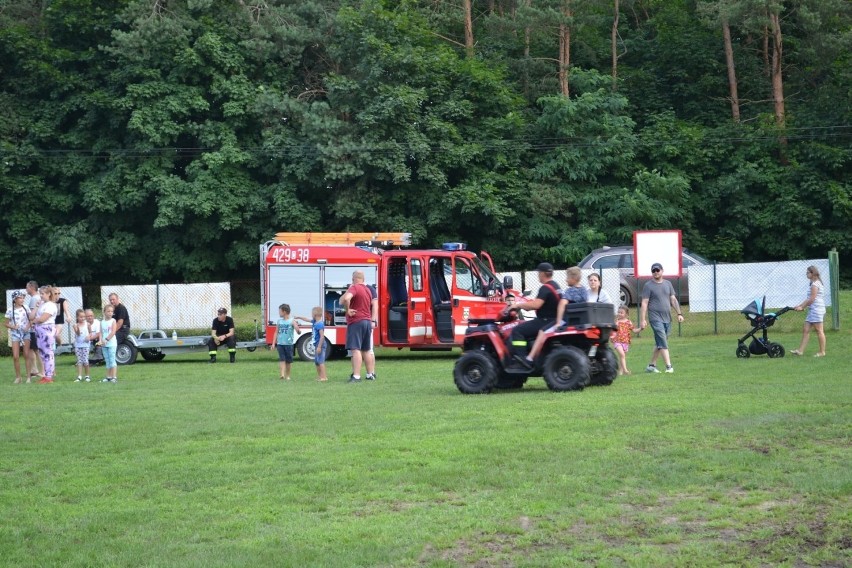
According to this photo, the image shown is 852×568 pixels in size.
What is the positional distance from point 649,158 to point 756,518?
38.2 metres

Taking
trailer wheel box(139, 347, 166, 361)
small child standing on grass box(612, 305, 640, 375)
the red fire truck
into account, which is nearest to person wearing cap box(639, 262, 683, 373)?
small child standing on grass box(612, 305, 640, 375)

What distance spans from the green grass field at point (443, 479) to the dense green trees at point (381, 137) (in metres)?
27.4

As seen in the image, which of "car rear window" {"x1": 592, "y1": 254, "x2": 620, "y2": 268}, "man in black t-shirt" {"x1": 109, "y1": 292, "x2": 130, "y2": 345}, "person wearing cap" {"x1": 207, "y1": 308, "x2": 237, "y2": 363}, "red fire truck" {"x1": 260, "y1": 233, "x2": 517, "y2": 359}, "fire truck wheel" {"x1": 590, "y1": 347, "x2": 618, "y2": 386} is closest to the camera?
"fire truck wheel" {"x1": 590, "y1": 347, "x2": 618, "y2": 386}

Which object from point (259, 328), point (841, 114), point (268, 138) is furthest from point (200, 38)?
point (841, 114)

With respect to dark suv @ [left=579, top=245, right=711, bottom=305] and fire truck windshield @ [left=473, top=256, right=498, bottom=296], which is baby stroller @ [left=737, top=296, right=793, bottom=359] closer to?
fire truck windshield @ [left=473, top=256, right=498, bottom=296]

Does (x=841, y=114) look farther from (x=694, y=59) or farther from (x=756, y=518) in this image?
(x=756, y=518)

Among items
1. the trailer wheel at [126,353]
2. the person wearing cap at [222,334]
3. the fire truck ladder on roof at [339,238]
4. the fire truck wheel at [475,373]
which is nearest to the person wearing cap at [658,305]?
the fire truck wheel at [475,373]

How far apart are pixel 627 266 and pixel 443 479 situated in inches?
1024

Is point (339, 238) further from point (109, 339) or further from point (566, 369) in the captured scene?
point (566, 369)

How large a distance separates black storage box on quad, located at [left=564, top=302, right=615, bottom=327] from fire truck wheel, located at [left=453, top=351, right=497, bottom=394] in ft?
4.17

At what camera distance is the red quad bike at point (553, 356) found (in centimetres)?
1549

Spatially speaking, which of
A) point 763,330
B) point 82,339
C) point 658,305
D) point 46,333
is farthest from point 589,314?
point 46,333

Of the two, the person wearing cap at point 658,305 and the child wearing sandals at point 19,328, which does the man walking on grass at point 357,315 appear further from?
the child wearing sandals at point 19,328

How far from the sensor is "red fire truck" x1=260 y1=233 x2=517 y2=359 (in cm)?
2564
